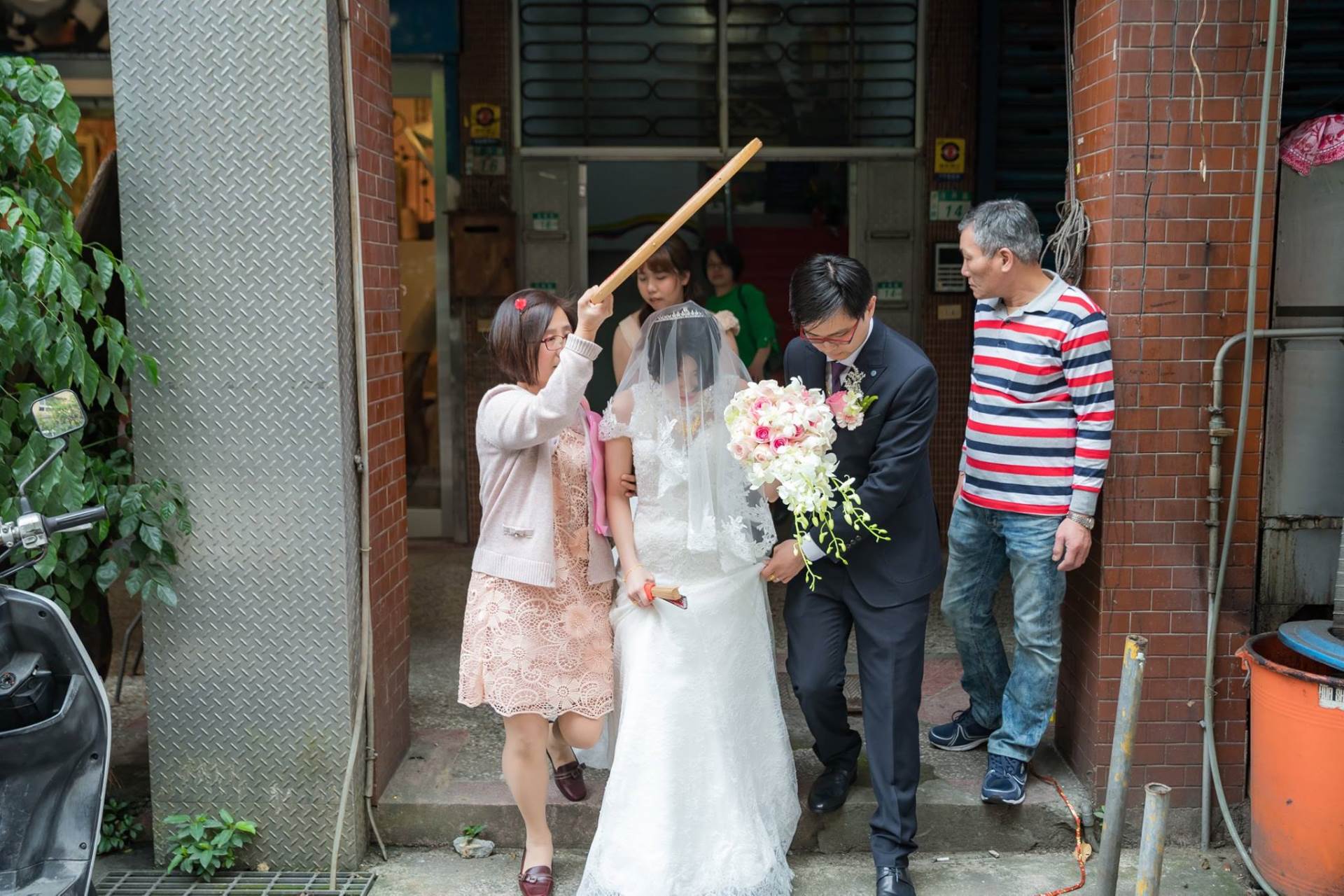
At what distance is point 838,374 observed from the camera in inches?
150

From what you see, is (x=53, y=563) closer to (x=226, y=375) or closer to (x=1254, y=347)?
(x=226, y=375)

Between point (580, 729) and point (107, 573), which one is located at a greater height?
point (107, 573)

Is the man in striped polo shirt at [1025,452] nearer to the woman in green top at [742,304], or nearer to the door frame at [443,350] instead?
the woman in green top at [742,304]

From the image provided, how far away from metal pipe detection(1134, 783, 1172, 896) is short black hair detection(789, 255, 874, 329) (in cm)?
160

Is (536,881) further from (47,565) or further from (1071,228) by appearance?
(1071,228)

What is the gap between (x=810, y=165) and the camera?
777 cm

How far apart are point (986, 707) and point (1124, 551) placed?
819 millimetres

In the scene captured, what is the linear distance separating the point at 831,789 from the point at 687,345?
164 centimetres

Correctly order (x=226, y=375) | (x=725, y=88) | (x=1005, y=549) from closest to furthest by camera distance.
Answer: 1. (x=226, y=375)
2. (x=1005, y=549)
3. (x=725, y=88)

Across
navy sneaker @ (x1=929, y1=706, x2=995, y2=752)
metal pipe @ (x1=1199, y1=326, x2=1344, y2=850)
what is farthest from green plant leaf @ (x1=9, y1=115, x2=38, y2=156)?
metal pipe @ (x1=1199, y1=326, x2=1344, y2=850)

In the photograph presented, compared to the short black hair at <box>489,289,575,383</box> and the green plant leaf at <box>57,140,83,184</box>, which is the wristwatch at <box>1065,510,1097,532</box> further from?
the green plant leaf at <box>57,140,83,184</box>

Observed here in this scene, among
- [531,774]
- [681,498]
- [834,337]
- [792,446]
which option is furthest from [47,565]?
[834,337]

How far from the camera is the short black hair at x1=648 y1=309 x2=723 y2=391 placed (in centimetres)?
366

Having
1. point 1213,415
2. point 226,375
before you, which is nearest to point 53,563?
point 226,375
